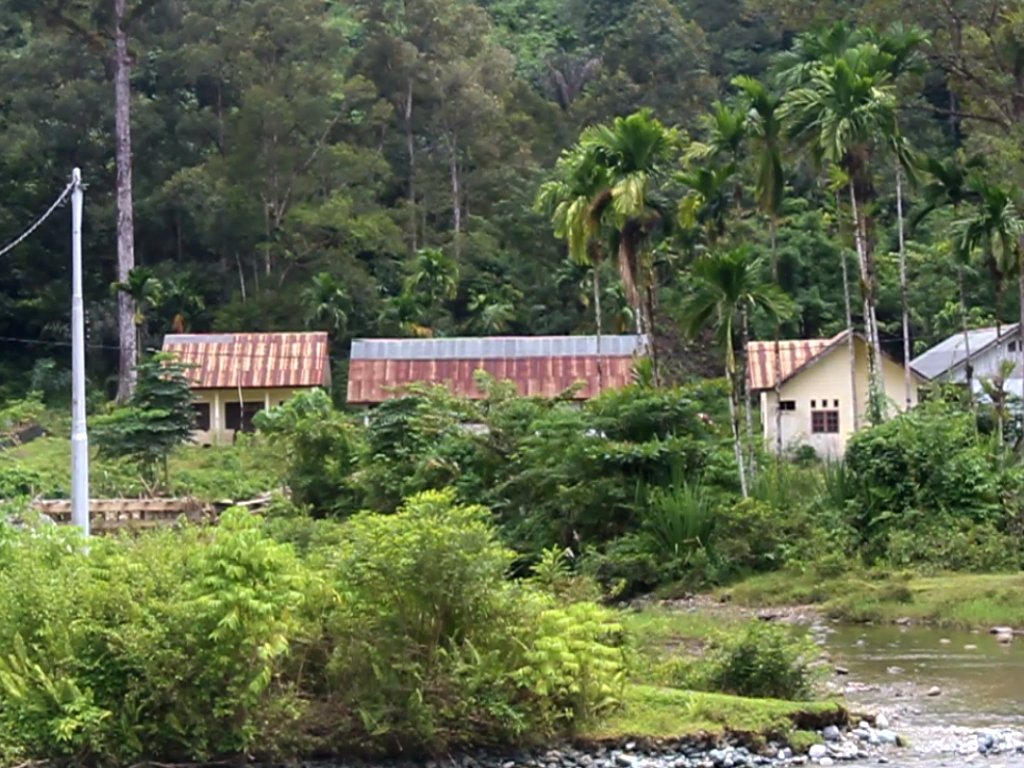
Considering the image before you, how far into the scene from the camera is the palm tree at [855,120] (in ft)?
116

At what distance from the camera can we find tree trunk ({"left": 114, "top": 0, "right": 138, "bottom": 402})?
57.3 metres

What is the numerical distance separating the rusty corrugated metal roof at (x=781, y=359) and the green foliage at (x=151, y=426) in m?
18.1

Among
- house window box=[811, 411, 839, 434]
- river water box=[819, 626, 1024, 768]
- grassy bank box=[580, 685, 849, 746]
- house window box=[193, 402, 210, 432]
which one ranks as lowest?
river water box=[819, 626, 1024, 768]

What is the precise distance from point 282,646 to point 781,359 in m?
39.0

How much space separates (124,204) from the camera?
191 feet

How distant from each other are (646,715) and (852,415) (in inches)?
1380

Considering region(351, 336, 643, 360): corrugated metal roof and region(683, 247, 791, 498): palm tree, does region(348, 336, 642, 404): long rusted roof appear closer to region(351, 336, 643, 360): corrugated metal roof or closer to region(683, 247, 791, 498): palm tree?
region(351, 336, 643, 360): corrugated metal roof

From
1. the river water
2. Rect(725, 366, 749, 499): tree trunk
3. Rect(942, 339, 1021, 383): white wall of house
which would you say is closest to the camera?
the river water

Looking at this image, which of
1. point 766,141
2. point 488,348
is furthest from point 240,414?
point 766,141

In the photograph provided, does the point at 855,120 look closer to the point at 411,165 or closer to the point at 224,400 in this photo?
the point at 224,400

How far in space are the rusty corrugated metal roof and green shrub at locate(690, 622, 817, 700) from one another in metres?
33.6

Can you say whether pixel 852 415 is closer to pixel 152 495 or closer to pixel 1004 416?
pixel 1004 416

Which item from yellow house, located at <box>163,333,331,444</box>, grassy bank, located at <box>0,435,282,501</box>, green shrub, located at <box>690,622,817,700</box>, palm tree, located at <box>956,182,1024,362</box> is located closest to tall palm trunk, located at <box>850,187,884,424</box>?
palm tree, located at <box>956,182,1024,362</box>


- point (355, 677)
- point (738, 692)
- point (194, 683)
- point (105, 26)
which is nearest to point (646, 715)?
point (738, 692)
